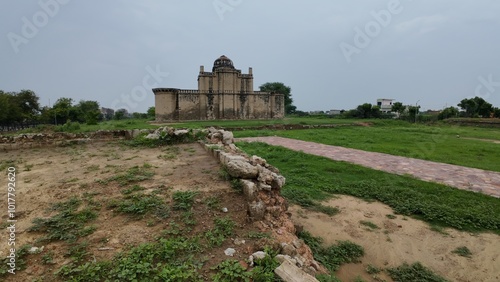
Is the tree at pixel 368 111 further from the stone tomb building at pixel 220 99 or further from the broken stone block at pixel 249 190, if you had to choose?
the broken stone block at pixel 249 190

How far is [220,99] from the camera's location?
39844 mm

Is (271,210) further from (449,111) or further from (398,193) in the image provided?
(449,111)

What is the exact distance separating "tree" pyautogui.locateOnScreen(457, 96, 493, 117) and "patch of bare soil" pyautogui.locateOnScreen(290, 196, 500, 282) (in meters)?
47.8

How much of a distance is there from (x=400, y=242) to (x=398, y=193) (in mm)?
2066

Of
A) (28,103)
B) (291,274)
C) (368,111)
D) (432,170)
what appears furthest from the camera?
(368,111)

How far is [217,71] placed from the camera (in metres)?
40.2

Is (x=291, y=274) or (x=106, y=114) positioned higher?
(x=106, y=114)

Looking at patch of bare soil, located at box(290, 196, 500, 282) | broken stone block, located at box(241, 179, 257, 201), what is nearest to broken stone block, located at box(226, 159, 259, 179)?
broken stone block, located at box(241, 179, 257, 201)

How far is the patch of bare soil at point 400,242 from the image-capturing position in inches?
128

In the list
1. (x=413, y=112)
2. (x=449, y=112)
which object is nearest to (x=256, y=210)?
(x=413, y=112)

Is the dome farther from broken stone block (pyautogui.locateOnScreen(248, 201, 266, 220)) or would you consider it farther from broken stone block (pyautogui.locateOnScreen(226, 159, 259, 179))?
broken stone block (pyautogui.locateOnScreen(248, 201, 266, 220))

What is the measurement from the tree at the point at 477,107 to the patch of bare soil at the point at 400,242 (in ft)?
157

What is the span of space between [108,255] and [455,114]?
5202 centimetres

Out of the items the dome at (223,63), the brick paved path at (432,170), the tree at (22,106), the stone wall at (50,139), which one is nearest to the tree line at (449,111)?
the dome at (223,63)
